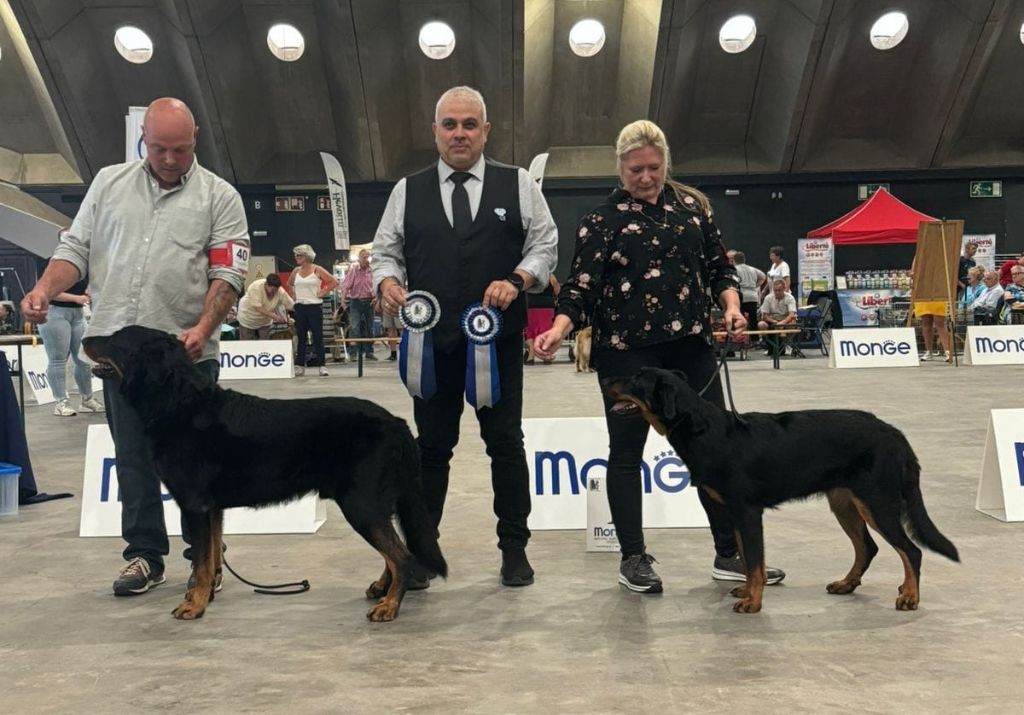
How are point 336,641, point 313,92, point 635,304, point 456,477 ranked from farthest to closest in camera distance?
point 313,92
point 456,477
point 635,304
point 336,641

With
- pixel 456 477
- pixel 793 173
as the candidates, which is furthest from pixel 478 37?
pixel 456 477

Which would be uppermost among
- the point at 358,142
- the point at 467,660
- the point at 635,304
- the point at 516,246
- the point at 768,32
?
the point at 768,32

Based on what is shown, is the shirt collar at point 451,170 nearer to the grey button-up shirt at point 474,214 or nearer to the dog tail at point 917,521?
the grey button-up shirt at point 474,214

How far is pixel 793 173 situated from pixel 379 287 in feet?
53.6

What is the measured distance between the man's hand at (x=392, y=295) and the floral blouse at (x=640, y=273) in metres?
0.54

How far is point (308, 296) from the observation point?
38.0 ft

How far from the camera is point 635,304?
3096 mm

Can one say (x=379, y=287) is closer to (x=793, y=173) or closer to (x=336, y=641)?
(x=336, y=641)

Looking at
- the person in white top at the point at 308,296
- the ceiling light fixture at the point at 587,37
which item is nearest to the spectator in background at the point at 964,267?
the ceiling light fixture at the point at 587,37

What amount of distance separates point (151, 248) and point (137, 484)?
0.83 meters

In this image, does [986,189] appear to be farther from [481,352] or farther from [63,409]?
[481,352]

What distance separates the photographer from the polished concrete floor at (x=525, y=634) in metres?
2.20

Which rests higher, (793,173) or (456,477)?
(793,173)

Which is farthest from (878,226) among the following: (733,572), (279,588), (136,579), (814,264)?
(136,579)
